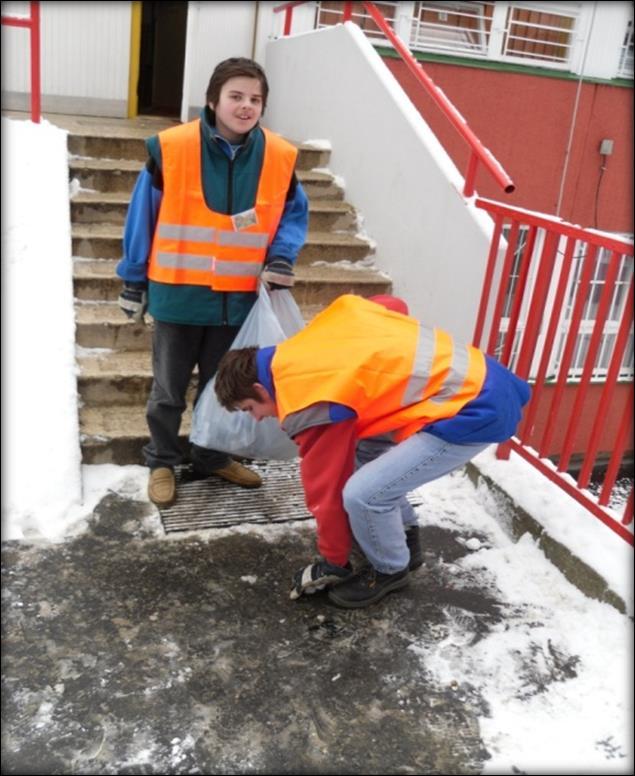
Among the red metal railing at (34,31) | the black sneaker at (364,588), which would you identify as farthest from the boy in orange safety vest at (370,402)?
the red metal railing at (34,31)

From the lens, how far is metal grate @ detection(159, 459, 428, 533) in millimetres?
3324

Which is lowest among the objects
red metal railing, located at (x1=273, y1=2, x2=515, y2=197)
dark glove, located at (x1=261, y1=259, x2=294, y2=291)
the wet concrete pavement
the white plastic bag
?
the wet concrete pavement

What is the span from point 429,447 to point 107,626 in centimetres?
127

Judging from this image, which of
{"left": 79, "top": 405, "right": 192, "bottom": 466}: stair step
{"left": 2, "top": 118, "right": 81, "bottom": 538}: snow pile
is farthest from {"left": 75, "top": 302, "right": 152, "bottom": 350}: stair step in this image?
{"left": 79, "top": 405, "right": 192, "bottom": 466}: stair step

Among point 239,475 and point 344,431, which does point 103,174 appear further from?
point 344,431

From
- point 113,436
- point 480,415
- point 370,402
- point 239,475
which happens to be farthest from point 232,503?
point 480,415

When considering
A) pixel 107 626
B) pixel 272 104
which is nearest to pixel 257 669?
pixel 107 626

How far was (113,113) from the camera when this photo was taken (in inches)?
285

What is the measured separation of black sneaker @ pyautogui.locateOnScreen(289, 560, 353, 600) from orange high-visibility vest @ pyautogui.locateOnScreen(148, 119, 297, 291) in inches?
48.2

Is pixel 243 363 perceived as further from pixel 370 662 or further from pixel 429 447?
pixel 370 662

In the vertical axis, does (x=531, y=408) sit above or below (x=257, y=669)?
above

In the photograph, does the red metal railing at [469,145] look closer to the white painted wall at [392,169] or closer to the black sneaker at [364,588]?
the white painted wall at [392,169]

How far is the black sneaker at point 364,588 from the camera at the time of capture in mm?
2844

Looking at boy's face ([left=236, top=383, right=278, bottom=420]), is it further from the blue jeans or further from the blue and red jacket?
the blue jeans
